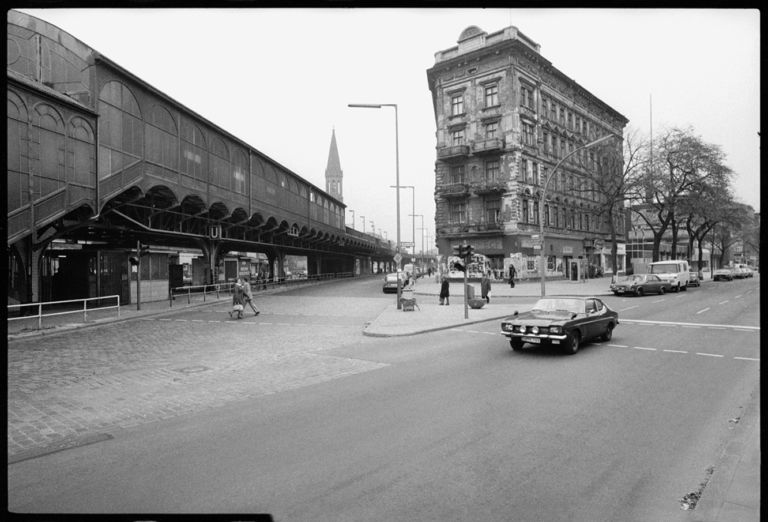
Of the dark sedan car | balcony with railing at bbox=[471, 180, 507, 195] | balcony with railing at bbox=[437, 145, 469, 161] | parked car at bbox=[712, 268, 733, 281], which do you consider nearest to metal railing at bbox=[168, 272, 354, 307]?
balcony with railing at bbox=[437, 145, 469, 161]

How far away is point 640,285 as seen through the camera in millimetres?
29125

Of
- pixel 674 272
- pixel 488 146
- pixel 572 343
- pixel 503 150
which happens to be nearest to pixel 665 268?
pixel 674 272

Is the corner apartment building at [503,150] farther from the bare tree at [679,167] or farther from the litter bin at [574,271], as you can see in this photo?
the bare tree at [679,167]

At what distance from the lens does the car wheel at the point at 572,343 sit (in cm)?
1054

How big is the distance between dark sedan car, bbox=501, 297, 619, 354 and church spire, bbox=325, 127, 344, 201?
475 ft

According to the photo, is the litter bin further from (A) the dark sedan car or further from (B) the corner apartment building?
(A) the dark sedan car

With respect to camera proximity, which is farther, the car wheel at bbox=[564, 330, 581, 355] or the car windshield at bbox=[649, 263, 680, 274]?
the car windshield at bbox=[649, 263, 680, 274]

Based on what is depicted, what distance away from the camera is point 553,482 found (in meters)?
4.25

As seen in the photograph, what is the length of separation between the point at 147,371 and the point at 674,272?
3559 cm

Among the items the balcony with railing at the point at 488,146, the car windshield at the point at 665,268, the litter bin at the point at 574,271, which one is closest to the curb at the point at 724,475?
the car windshield at the point at 665,268

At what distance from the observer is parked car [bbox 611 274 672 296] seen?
28953 millimetres

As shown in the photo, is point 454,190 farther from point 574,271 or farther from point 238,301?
point 238,301

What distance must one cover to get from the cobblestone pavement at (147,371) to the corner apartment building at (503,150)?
29.4 m

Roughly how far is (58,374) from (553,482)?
9.50 metres
